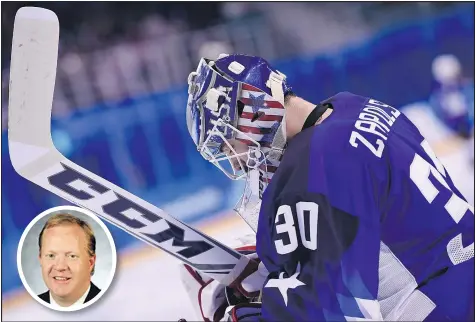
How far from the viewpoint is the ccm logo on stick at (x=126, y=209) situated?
6.65 ft

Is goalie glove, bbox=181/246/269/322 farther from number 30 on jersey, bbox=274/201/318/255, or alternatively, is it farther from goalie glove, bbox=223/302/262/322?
number 30 on jersey, bbox=274/201/318/255

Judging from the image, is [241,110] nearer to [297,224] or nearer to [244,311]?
[297,224]

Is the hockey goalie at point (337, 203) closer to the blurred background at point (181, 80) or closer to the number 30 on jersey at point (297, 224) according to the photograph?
the number 30 on jersey at point (297, 224)

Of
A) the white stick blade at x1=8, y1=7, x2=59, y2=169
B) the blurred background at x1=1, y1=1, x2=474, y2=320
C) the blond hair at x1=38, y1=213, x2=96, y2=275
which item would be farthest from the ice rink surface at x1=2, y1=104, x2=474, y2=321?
the white stick blade at x1=8, y1=7, x2=59, y2=169

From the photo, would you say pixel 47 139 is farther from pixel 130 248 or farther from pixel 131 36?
pixel 131 36

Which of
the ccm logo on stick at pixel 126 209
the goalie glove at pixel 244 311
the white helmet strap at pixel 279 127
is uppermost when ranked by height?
the white helmet strap at pixel 279 127

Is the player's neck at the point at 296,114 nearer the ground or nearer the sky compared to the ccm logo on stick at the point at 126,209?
nearer the sky

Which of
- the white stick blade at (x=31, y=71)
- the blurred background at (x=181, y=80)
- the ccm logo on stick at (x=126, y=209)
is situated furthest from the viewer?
the blurred background at (x=181, y=80)

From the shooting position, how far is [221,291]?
7.17ft

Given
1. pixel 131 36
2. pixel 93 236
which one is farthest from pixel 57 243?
pixel 131 36

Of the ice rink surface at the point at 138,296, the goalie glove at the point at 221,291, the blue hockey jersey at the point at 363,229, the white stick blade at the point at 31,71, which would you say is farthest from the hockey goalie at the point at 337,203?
the ice rink surface at the point at 138,296

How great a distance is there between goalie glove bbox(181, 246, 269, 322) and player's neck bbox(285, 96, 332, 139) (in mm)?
458

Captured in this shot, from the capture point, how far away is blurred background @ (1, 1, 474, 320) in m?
2.89

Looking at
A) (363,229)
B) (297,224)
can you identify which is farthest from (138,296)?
(363,229)
